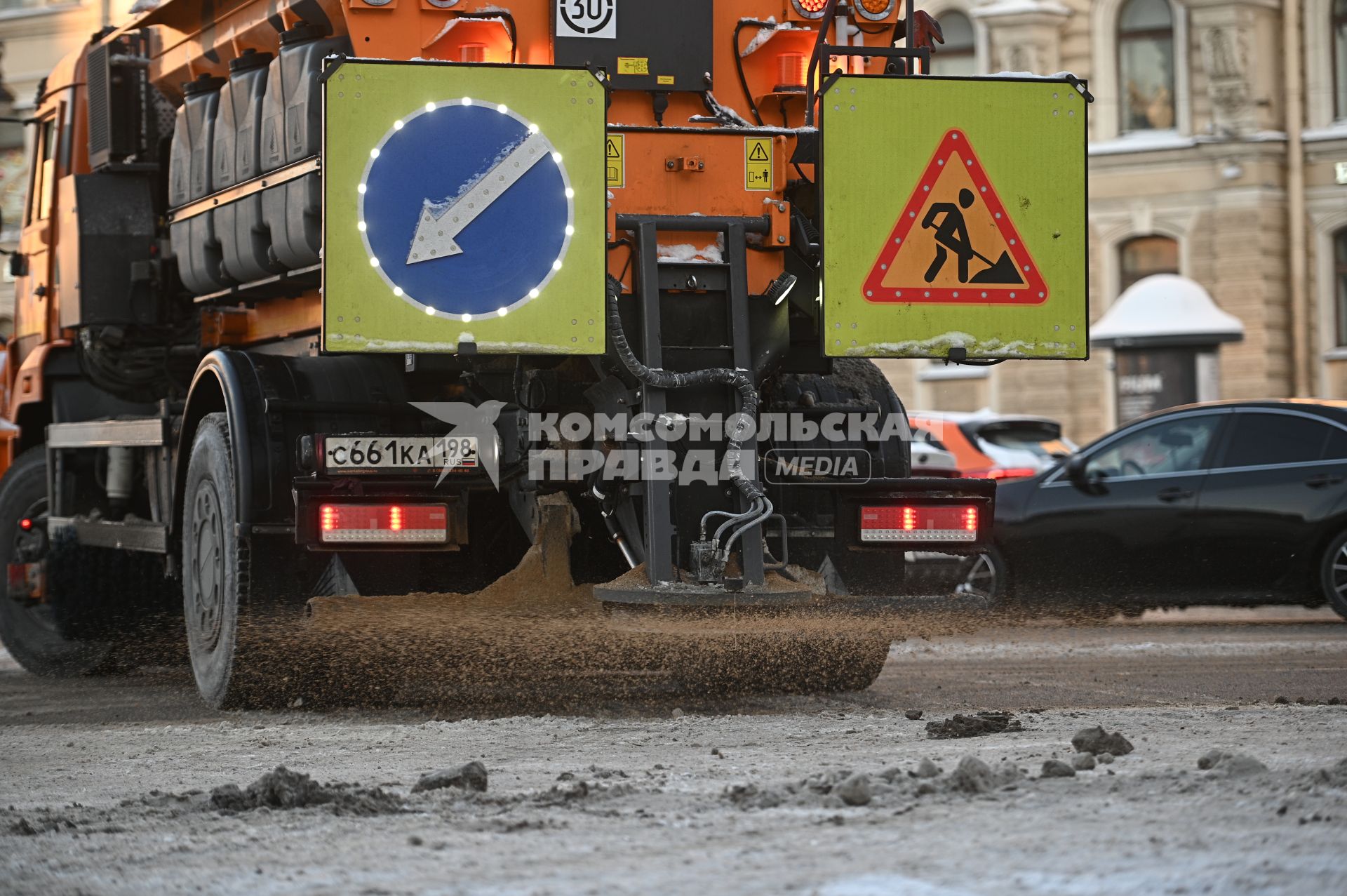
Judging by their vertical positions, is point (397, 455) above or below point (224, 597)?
above

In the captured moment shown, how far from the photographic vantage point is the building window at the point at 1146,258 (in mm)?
31031

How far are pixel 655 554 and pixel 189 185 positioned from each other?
3465 millimetres

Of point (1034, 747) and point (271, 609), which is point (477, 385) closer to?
point (271, 609)

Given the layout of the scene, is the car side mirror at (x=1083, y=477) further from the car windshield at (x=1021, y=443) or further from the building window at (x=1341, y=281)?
the building window at (x=1341, y=281)

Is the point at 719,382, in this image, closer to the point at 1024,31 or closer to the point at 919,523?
the point at 919,523

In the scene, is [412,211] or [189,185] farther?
[189,185]

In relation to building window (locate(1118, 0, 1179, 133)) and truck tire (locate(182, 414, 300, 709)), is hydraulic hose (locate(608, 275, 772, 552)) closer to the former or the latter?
truck tire (locate(182, 414, 300, 709))

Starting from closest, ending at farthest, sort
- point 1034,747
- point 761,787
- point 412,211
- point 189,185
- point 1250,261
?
point 761,787, point 1034,747, point 412,211, point 189,185, point 1250,261

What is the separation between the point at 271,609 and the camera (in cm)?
808

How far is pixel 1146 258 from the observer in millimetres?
31266

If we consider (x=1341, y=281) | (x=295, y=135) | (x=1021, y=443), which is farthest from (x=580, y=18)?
(x=1341, y=281)

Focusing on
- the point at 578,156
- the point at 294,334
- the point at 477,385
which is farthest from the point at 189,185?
the point at 578,156

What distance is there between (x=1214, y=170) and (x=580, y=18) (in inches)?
944

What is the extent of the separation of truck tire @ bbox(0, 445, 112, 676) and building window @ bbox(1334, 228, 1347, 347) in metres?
23.2
